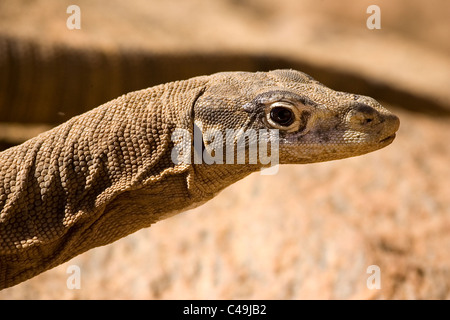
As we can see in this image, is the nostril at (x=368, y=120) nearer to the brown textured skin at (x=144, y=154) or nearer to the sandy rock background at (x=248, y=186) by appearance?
the brown textured skin at (x=144, y=154)

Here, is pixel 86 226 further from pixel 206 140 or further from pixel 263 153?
pixel 263 153

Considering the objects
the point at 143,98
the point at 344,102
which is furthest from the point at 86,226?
the point at 344,102

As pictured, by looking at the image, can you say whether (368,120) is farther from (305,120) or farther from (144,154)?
(144,154)

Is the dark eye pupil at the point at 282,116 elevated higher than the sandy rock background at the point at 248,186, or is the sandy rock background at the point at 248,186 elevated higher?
the dark eye pupil at the point at 282,116

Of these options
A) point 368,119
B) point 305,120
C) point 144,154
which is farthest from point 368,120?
point 144,154

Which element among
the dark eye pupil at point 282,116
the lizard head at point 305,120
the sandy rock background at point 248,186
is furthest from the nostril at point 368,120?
the sandy rock background at point 248,186
